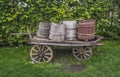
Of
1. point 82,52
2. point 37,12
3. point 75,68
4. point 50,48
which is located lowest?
point 75,68

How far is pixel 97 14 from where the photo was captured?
27.2 ft

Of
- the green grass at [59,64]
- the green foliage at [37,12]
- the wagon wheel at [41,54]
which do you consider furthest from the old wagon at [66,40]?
the green foliage at [37,12]

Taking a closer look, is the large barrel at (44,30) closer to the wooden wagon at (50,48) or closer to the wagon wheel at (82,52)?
the wooden wagon at (50,48)

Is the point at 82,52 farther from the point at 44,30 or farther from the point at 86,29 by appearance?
the point at 44,30

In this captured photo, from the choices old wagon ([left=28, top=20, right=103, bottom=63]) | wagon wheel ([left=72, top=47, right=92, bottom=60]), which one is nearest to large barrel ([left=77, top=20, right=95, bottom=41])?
old wagon ([left=28, top=20, right=103, bottom=63])

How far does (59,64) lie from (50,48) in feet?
1.45

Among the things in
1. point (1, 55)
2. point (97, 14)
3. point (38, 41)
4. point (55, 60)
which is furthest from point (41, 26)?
point (97, 14)

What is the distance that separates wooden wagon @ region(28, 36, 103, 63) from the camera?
686cm

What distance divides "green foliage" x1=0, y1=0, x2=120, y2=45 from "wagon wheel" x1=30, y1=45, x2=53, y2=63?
1149 mm

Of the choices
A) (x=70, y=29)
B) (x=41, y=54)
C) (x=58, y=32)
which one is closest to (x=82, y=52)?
(x=70, y=29)

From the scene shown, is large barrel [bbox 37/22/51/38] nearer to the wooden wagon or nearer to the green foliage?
the wooden wagon

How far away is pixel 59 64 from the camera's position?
682 cm

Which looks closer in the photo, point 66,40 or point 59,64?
point 59,64

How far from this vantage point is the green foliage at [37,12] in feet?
Answer: 25.9
